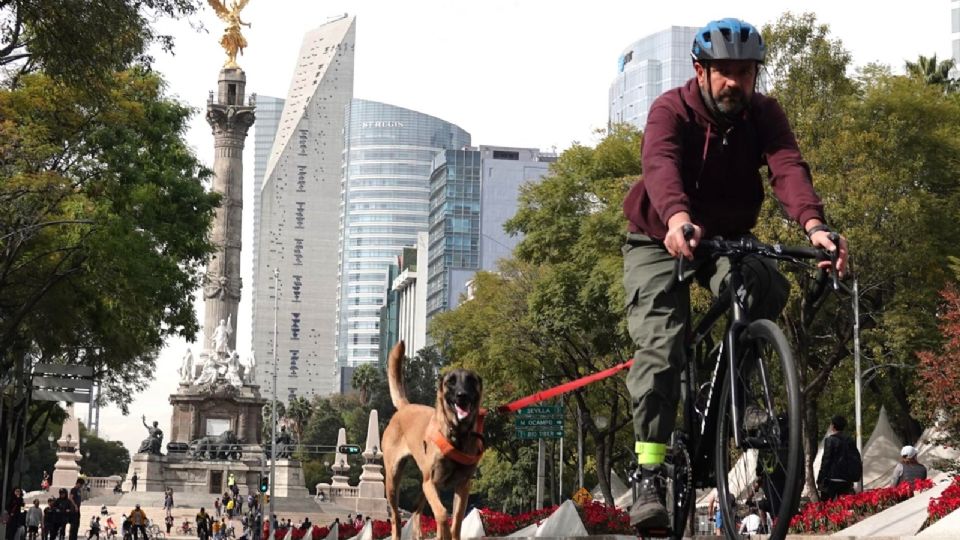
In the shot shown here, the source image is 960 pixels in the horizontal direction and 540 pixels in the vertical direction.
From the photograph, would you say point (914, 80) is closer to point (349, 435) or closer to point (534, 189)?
point (534, 189)

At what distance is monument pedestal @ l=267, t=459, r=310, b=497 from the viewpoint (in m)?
90.5

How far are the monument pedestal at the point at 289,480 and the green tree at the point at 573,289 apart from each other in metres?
40.5

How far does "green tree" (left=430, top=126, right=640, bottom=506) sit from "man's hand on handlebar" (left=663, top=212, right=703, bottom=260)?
108 feet

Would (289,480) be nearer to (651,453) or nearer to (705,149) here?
(651,453)

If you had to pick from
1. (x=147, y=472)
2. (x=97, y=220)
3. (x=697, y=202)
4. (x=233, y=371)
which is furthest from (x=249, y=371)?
(x=697, y=202)

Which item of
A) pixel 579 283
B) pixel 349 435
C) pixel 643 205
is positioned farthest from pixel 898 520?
pixel 349 435

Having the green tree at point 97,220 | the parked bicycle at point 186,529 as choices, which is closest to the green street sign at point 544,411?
the green tree at point 97,220

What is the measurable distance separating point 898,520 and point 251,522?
172ft

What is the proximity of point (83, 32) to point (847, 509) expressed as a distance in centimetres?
1277

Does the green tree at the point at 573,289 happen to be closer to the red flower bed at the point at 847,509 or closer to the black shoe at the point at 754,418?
the red flower bed at the point at 847,509

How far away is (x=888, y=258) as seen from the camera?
35.9 meters

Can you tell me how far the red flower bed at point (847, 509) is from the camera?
14.8 meters

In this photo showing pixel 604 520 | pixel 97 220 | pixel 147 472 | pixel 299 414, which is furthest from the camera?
pixel 299 414

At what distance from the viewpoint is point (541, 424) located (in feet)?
A: 137
